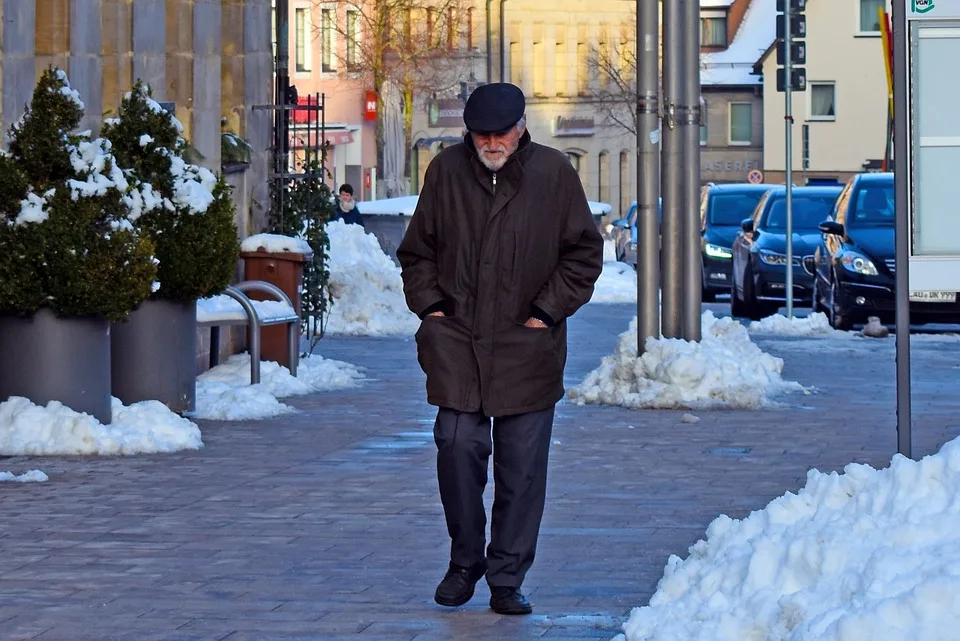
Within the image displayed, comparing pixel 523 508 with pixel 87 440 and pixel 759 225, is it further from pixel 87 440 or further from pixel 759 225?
pixel 759 225

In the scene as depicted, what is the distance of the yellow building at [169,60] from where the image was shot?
1366cm

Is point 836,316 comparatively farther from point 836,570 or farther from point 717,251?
point 836,570

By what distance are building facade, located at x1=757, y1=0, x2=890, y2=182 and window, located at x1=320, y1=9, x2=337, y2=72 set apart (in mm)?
16577

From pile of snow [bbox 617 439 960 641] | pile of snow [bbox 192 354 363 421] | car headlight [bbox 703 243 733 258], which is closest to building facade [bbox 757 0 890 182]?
car headlight [bbox 703 243 733 258]

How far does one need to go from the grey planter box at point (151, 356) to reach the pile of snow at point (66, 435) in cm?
115

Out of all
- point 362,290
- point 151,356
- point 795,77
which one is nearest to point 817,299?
point 795,77

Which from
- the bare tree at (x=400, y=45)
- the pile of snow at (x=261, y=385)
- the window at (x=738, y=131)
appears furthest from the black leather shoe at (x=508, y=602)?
the window at (x=738, y=131)

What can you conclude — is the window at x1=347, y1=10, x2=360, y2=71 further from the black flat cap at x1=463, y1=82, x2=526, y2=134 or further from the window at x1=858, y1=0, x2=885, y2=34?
the black flat cap at x1=463, y1=82, x2=526, y2=134

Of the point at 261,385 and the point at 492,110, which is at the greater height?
the point at 492,110

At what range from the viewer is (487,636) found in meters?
6.39

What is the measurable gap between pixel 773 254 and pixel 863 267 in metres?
3.92

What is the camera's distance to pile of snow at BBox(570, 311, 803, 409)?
1361 centimetres

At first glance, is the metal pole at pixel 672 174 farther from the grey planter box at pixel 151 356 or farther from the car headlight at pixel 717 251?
the car headlight at pixel 717 251

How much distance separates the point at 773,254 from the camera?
25938 millimetres
